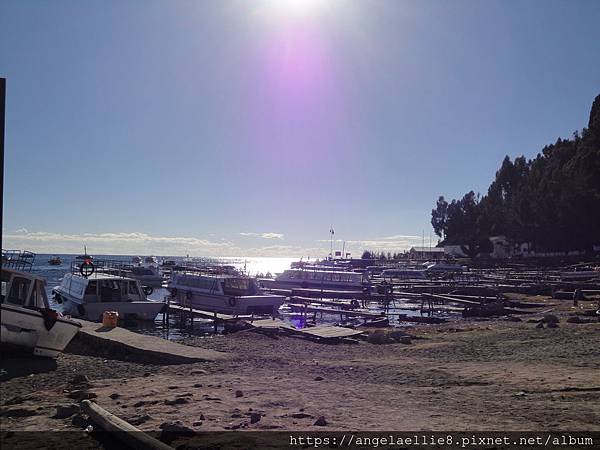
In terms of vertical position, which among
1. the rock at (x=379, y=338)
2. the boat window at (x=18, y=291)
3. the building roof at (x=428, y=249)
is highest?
the building roof at (x=428, y=249)

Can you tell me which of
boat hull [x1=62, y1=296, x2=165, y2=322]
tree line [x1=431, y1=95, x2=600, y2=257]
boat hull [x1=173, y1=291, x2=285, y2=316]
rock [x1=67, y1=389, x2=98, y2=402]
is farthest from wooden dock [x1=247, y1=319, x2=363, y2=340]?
tree line [x1=431, y1=95, x2=600, y2=257]

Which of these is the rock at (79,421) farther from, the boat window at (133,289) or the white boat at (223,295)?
the white boat at (223,295)

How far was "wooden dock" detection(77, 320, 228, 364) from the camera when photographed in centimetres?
1675

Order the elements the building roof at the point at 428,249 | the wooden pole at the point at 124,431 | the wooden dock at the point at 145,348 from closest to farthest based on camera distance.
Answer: the wooden pole at the point at 124,431 < the wooden dock at the point at 145,348 < the building roof at the point at 428,249

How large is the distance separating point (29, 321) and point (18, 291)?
5.25ft

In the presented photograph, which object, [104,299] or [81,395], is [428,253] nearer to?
[104,299]

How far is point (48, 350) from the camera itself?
15.9m

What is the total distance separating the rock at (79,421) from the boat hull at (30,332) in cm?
637

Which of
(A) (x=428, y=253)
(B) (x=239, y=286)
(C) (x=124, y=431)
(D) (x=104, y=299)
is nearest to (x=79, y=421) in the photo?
(C) (x=124, y=431)

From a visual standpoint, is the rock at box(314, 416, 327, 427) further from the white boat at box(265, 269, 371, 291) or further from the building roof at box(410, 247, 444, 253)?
the building roof at box(410, 247, 444, 253)

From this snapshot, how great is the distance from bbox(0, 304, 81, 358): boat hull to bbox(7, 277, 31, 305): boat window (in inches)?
43.0

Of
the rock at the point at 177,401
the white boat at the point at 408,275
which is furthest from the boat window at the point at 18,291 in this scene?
the white boat at the point at 408,275

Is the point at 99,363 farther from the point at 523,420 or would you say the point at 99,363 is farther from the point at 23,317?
the point at 523,420

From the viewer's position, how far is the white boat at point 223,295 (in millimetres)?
40594
